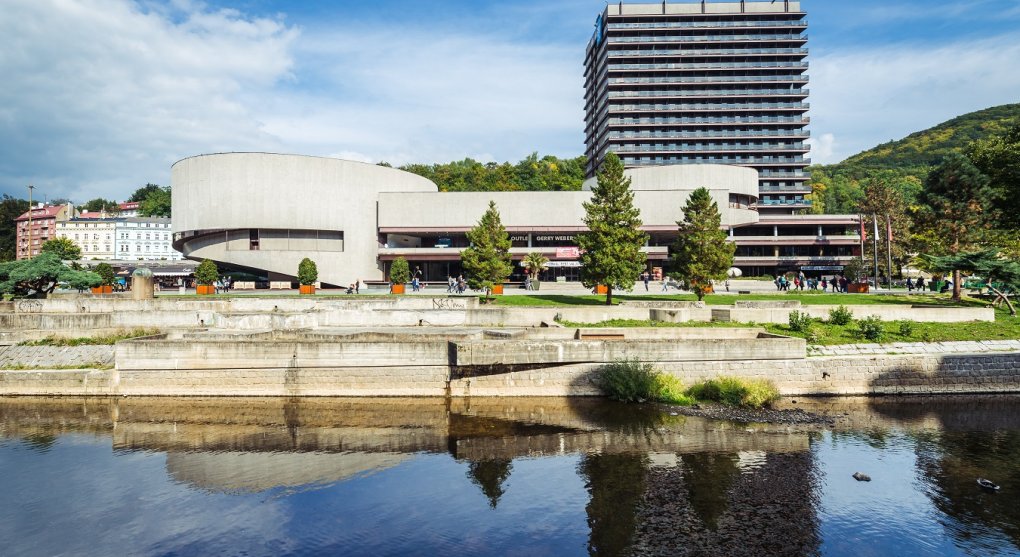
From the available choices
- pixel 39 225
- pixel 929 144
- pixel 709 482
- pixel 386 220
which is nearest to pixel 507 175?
pixel 386 220

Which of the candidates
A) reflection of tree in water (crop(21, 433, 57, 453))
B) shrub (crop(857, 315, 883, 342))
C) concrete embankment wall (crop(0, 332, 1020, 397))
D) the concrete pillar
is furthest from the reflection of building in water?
the concrete pillar

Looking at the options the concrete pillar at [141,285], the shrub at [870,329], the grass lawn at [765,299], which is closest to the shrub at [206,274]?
the concrete pillar at [141,285]

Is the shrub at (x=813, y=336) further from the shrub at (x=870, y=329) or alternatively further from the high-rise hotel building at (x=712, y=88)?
the high-rise hotel building at (x=712, y=88)

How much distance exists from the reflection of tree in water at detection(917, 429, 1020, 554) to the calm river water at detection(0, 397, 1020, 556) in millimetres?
70

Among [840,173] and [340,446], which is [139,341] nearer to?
[340,446]

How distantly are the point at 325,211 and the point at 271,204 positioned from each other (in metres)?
5.61

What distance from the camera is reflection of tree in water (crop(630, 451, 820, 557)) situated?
1173 centimetres

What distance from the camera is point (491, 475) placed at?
628 inches

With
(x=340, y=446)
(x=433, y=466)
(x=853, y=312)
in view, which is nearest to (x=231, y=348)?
Result: (x=340, y=446)

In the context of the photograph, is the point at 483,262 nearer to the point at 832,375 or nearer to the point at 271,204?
the point at 832,375

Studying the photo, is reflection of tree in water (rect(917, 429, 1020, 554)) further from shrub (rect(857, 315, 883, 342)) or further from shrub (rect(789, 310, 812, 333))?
shrub (rect(789, 310, 812, 333))

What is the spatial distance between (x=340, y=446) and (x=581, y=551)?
33.1ft

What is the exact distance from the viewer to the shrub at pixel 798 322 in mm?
27844

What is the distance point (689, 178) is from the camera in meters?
76.2
